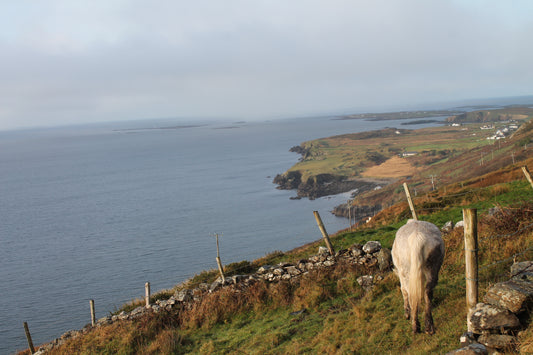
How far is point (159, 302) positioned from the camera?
636 inches

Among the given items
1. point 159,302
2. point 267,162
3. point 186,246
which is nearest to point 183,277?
point 186,246

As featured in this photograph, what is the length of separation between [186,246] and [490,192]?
157 ft

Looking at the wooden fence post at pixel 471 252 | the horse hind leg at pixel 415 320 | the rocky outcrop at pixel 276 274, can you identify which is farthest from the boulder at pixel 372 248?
the wooden fence post at pixel 471 252

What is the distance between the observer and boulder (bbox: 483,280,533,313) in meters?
6.57

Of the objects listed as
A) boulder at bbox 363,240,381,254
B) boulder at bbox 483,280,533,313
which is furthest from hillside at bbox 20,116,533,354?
boulder at bbox 363,240,381,254

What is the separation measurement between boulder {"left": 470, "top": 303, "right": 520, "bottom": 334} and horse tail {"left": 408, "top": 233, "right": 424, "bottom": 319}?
118 centimetres

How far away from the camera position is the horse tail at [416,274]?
7719 millimetres

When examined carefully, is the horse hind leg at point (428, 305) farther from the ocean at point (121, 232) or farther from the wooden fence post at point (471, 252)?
the ocean at point (121, 232)

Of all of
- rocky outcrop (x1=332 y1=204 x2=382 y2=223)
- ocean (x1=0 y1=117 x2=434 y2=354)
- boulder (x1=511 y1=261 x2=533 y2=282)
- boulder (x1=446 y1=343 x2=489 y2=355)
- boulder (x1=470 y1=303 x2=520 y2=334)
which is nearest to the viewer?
boulder (x1=446 y1=343 x2=489 y2=355)

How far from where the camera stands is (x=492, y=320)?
258 inches

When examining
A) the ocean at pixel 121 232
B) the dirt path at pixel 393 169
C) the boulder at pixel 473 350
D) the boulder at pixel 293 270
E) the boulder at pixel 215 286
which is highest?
the boulder at pixel 473 350

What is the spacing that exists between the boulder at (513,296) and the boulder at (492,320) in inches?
4.9

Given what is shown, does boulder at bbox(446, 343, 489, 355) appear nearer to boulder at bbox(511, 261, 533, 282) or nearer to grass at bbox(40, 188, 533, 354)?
grass at bbox(40, 188, 533, 354)

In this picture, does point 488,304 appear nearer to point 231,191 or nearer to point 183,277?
point 183,277
